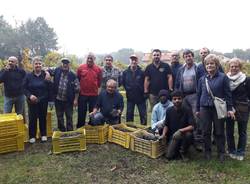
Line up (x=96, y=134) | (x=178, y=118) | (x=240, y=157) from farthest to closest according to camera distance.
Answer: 1. (x=96, y=134)
2. (x=178, y=118)
3. (x=240, y=157)

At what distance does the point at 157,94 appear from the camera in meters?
6.08

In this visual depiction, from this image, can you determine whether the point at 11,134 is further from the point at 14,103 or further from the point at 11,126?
the point at 14,103

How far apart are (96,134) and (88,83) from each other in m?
1.03

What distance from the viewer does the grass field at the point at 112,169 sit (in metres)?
4.36

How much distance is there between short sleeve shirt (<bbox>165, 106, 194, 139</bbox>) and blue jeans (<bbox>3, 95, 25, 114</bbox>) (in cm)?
311

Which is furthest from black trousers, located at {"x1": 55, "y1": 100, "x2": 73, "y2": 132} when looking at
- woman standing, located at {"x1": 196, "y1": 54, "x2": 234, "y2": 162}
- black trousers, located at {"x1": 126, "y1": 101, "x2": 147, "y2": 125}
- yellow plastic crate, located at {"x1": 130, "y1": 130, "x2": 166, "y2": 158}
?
woman standing, located at {"x1": 196, "y1": 54, "x2": 234, "y2": 162}

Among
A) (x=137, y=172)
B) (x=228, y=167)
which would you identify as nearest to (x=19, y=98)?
(x=137, y=172)

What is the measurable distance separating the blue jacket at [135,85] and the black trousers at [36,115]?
5.50ft

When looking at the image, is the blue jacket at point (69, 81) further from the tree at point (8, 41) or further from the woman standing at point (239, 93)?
the tree at point (8, 41)

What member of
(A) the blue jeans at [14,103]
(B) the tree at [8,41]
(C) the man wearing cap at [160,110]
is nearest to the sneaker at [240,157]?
(C) the man wearing cap at [160,110]

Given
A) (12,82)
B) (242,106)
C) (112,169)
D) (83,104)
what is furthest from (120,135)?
(12,82)

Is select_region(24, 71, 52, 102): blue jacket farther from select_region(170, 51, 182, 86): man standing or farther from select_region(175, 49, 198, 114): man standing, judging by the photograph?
select_region(175, 49, 198, 114): man standing

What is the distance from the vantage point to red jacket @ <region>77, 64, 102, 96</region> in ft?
20.5

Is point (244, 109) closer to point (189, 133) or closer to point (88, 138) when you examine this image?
point (189, 133)
